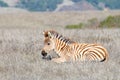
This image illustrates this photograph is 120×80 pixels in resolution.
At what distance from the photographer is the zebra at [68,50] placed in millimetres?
13383

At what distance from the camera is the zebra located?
1338 centimetres

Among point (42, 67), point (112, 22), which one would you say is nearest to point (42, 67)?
point (42, 67)

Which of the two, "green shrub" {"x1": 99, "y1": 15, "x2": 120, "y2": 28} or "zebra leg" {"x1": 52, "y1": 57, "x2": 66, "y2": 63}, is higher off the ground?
"green shrub" {"x1": 99, "y1": 15, "x2": 120, "y2": 28}

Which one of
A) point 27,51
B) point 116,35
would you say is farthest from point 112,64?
point 116,35

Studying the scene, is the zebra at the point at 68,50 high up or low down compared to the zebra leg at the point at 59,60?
up

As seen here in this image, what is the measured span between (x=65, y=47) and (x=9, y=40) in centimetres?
503

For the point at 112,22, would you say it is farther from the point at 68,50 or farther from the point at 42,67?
the point at 42,67

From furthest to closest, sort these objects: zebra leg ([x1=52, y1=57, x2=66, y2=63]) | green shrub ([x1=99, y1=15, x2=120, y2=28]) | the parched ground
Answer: green shrub ([x1=99, y1=15, x2=120, y2=28]) → zebra leg ([x1=52, y1=57, x2=66, y2=63]) → the parched ground

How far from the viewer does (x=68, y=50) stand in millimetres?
13594

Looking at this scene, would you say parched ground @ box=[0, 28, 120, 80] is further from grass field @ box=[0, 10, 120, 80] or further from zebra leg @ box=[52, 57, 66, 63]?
zebra leg @ box=[52, 57, 66, 63]

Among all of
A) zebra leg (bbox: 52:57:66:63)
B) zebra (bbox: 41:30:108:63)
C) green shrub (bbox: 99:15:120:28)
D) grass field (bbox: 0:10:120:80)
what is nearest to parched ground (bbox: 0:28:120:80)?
grass field (bbox: 0:10:120:80)

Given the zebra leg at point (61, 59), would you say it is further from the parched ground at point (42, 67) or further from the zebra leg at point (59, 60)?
the parched ground at point (42, 67)

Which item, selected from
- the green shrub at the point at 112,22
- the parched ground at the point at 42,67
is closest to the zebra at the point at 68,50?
the parched ground at the point at 42,67

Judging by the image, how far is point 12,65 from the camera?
12516 millimetres
